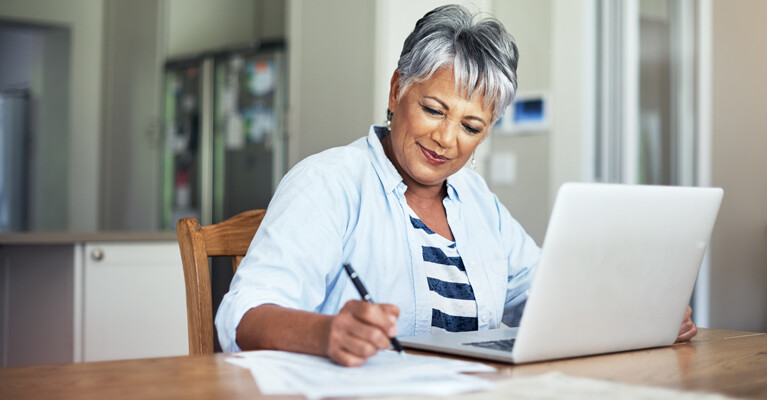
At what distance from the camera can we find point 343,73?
11.9ft

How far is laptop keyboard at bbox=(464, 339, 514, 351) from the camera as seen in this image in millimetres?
1004

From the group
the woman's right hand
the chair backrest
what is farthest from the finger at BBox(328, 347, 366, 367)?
the chair backrest

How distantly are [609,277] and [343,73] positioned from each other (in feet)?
9.08

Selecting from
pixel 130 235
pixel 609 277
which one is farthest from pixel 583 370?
pixel 130 235

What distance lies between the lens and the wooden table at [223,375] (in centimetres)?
77

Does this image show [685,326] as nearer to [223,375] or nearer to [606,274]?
[606,274]

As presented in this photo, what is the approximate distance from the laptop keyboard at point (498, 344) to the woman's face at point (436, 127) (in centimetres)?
43

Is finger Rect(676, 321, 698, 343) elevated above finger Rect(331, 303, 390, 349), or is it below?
below

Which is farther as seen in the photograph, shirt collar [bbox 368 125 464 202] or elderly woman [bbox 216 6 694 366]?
shirt collar [bbox 368 125 464 202]

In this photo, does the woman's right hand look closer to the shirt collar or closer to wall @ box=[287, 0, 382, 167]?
the shirt collar

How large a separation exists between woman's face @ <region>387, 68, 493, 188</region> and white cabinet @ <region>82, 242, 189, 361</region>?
4.91 feet

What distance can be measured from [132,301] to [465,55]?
1.71 m

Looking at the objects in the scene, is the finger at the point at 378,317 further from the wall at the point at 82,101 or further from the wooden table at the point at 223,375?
the wall at the point at 82,101

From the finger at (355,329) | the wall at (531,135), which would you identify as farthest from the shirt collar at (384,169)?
Answer: the wall at (531,135)
